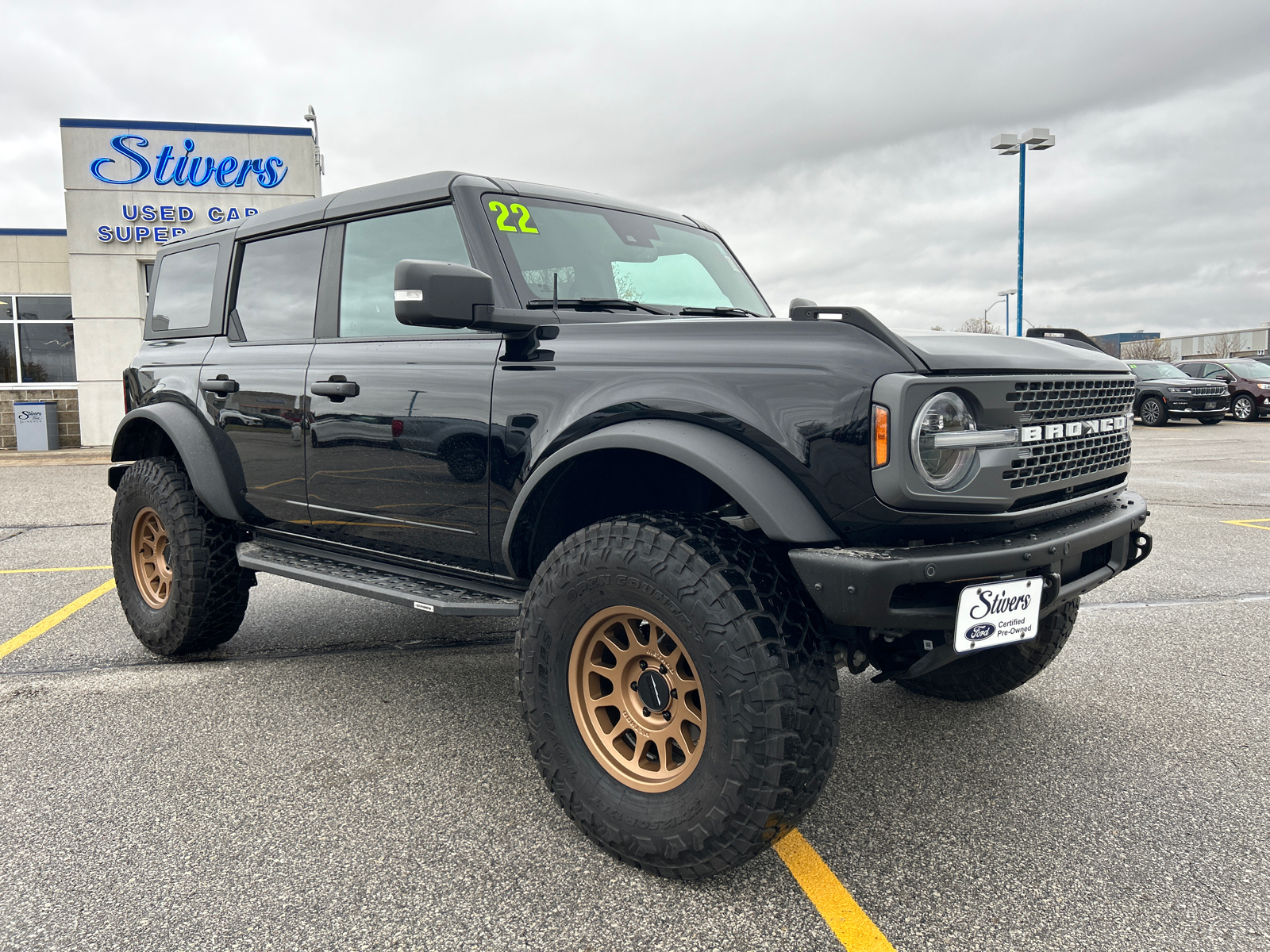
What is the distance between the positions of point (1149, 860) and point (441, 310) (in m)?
2.45

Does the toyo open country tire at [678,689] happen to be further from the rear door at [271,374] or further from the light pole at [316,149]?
the light pole at [316,149]

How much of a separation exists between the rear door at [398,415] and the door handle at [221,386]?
516 mm

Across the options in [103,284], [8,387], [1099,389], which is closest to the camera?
[1099,389]

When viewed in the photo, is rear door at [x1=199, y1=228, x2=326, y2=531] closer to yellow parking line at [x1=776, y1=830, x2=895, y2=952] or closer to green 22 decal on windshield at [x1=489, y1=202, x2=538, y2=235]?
green 22 decal on windshield at [x1=489, y1=202, x2=538, y2=235]

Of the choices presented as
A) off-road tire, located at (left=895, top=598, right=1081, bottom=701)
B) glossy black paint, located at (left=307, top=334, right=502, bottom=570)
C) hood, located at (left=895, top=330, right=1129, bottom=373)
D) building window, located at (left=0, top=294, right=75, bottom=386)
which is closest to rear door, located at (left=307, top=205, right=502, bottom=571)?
glossy black paint, located at (left=307, top=334, right=502, bottom=570)

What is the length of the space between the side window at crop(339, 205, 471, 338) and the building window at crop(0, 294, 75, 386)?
1881 centimetres

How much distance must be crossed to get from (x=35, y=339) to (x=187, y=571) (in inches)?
740

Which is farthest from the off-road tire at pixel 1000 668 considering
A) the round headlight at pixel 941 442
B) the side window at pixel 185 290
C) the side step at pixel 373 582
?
the side window at pixel 185 290

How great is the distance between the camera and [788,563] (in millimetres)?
2445

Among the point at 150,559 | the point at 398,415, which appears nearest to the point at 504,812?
the point at 398,415

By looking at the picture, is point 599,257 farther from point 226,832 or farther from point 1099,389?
point 226,832

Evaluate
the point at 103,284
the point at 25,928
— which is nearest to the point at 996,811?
the point at 25,928

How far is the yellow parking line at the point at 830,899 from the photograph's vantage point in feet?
6.86

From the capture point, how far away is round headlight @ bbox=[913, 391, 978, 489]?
2107 millimetres
